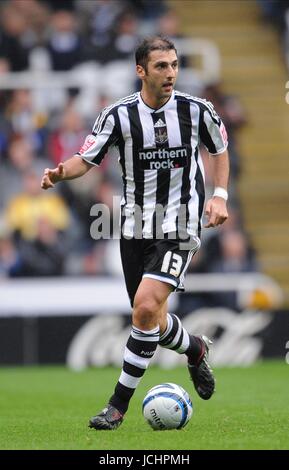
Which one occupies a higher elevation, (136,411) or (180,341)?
(180,341)

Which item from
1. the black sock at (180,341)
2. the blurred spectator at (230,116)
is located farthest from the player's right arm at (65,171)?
the blurred spectator at (230,116)

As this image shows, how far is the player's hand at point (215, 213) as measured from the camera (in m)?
6.96

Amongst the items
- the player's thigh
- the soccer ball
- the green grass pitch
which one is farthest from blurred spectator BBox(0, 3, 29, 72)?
the soccer ball

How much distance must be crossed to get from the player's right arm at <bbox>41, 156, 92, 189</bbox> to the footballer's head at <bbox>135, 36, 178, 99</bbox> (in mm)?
665

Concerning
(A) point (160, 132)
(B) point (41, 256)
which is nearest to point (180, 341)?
(A) point (160, 132)

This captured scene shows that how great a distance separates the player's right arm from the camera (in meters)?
6.90

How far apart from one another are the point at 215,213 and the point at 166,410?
1229 millimetres

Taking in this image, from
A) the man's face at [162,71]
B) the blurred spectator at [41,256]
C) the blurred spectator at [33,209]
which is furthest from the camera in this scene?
the blurred spectator at [33,209]

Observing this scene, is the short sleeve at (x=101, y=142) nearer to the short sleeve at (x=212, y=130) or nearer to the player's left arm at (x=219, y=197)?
the short sleeve at (x=212, y=130)

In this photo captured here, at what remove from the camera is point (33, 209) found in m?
14.6

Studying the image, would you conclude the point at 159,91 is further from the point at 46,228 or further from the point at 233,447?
the point at 46,228

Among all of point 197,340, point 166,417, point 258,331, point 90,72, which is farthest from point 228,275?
point 166,417

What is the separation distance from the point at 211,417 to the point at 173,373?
4544mm

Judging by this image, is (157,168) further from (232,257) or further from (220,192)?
(232,257)
